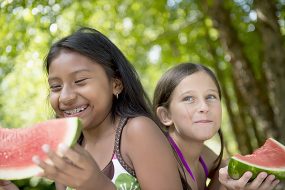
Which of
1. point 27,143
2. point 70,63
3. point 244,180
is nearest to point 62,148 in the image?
point 27,143

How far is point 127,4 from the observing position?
8.38 m

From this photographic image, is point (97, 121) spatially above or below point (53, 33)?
below

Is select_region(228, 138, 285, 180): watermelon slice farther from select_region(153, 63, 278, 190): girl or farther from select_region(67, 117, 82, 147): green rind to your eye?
select_region(67, 117, 82, 147): green rind

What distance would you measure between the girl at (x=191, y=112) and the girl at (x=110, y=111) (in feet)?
0.83

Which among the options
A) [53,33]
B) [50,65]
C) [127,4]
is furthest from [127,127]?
[127,4]

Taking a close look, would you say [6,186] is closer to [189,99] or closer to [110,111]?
[110,111]

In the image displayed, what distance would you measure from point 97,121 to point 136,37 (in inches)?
318

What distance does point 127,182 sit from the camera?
2121mm

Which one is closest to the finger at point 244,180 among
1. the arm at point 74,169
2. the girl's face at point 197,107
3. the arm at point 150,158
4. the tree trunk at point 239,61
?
the arm at point 150,158

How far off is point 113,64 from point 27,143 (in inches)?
25.9

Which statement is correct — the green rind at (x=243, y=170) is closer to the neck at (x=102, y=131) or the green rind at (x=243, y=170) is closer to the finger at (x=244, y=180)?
the finger at (x=244, y=180)

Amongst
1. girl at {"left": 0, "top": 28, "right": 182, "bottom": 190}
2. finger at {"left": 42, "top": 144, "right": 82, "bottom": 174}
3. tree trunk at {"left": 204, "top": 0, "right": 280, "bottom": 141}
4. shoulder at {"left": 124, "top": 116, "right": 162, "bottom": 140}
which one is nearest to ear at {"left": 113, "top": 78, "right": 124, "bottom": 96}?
girl at {"left": 0, "top": 28, "right": 182, "bottom": 190}

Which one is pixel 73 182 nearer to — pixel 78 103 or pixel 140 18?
pixel 78 103

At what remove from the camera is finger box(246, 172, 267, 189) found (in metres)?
2.12
